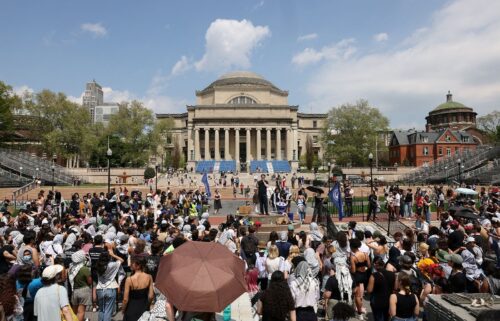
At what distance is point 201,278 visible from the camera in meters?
3.98

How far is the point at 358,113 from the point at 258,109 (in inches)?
1068

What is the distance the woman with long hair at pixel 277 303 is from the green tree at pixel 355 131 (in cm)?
6605

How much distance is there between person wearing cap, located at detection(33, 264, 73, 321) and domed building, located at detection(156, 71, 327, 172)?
73534 mm

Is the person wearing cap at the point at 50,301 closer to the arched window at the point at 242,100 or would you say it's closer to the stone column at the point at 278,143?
the stone column at the point at 278,143

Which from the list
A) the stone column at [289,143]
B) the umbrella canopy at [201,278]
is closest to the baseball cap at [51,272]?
the umbrella canopy at [201,278]

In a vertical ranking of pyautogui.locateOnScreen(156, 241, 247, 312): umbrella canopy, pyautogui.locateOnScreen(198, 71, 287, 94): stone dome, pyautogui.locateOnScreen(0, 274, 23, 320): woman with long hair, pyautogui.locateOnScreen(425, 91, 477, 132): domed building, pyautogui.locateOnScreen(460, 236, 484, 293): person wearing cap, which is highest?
pyautogui.locateOnScreen(198, 71, 287, 94): stone dome

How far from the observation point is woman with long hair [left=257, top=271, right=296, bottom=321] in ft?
16.1

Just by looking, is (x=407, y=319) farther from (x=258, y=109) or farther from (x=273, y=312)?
(x=258, y=109)

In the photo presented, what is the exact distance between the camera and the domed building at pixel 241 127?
8875 cm

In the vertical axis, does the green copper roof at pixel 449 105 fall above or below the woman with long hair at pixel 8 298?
above

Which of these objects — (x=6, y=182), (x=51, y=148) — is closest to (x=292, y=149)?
(x=51, y=148)

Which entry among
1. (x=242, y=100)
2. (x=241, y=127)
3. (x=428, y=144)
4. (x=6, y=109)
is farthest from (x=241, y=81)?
(x=6, y=109)

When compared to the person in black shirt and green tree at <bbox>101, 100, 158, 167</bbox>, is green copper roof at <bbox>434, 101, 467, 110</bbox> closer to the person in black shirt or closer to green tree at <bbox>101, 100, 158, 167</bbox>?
green tree at <bbox>101, 100, 158, 167</bbox>

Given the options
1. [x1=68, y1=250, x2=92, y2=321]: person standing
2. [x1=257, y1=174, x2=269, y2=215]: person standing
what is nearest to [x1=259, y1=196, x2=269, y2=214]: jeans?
[x1=257, y1=174, x2=269, y2=215]: person standing
